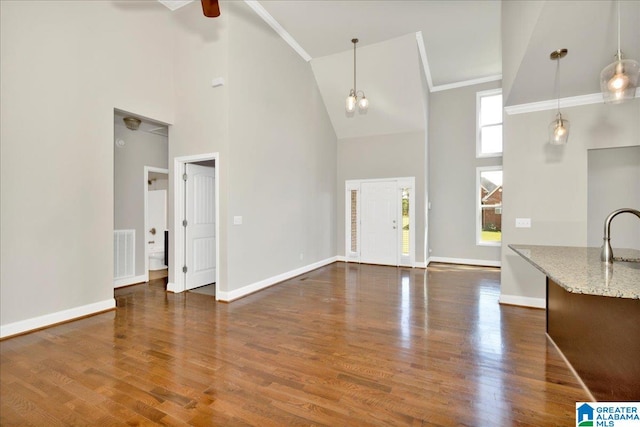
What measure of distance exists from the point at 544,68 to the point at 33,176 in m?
5.68

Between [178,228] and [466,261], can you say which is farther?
[466,261]

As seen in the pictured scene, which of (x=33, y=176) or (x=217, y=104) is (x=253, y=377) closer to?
(x=33, y=176)

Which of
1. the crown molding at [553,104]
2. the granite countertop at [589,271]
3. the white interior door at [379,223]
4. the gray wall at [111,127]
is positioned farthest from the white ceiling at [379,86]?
the granite countertop at [589,271]

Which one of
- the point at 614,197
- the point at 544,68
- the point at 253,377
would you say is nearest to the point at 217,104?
the point at 253,377

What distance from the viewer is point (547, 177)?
12.4ft

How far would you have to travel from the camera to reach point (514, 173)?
3953 millimetres

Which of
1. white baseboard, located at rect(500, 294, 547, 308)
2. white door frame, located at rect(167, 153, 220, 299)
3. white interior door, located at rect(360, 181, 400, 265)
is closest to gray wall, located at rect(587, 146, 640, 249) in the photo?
white baseboard, located at rect(500, 294, 547, 308)

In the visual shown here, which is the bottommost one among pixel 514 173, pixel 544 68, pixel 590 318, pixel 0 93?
pixel 590 318

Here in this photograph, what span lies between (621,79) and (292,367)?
3.20m

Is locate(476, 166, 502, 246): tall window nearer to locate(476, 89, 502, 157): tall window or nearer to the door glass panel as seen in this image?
locate(476, 89, 502, 157): tall window

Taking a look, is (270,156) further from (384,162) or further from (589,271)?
(589,271)

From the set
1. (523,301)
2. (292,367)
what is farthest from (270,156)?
Answer: (523,301)

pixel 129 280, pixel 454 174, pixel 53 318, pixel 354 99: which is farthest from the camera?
pixel 454 174

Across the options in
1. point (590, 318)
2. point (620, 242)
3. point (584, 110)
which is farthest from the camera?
point (620, 242)
